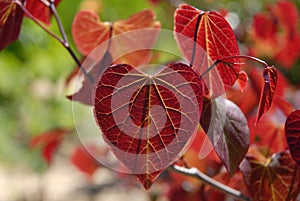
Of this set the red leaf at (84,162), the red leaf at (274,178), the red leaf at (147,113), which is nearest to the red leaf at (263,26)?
the red leaf at (84,162)

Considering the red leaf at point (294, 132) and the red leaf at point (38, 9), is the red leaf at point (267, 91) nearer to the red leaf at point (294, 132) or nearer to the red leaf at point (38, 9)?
the red leaf at point (294, 132)

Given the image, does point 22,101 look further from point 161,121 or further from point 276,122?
point 161,121

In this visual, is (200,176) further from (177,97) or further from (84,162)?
(84,162)


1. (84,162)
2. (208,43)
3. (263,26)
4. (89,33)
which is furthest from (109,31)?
(263,26)

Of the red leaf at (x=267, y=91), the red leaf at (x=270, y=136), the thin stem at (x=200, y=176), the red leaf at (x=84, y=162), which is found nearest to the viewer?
the red leaf at (x=267, y=91)

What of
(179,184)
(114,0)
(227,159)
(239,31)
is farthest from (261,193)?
(114,0)

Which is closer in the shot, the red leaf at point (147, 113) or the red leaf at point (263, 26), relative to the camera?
the red leaf at point (147, 113)

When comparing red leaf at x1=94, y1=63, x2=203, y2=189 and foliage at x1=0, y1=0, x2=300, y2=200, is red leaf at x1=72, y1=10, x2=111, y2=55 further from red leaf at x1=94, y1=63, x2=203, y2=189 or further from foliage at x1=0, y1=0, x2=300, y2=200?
red leaf at x1=94, y1=63, x2=203, y2=189
